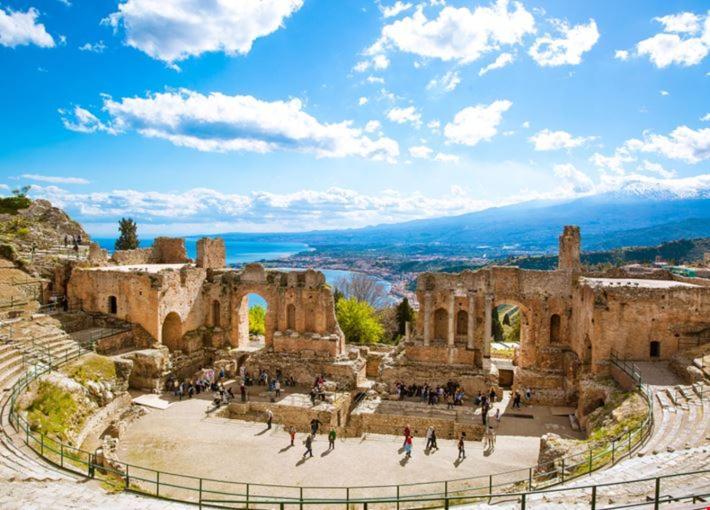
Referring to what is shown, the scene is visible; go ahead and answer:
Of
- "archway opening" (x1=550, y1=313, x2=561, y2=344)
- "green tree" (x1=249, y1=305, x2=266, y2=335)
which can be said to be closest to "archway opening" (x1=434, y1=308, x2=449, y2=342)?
"archway opening" (x1=550, y1=313, x2=561, y2=344)

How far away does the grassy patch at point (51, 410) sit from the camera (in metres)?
17.0

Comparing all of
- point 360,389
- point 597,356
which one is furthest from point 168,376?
point 597,356

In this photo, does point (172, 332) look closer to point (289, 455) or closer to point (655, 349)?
point (289, 455)

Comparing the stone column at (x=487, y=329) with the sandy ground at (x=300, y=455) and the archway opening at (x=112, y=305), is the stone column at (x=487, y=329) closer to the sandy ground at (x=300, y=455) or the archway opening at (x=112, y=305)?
the sandy ground at (x=300, y=455)

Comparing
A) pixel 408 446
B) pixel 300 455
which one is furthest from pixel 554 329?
pixel 300 455

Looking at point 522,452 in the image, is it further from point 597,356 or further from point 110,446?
point 110,446

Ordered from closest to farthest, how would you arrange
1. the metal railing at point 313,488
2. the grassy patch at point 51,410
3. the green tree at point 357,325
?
the metal railing at point 313,488 → the grassy patch at point 51,410 → the green tree at point 357,325

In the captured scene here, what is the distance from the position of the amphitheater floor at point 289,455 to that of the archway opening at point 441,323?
7.19 m

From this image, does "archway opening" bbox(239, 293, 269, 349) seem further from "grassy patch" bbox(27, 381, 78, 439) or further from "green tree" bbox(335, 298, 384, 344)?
"grassy patch" bbox(27, 381, 78, 439)

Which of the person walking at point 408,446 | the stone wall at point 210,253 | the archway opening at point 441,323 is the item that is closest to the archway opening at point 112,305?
the stone wall at point 210,253

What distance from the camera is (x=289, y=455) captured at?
762 inches

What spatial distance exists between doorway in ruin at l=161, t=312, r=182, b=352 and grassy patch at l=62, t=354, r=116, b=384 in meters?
6.03

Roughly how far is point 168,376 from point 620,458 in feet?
71.9

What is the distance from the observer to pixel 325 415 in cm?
2333
